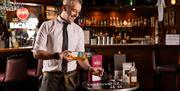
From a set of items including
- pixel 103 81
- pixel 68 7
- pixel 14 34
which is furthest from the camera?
pixel 14 34

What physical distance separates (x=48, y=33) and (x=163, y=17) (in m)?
5.06

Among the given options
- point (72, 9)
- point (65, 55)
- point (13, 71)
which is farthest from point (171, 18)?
point (65, 55)

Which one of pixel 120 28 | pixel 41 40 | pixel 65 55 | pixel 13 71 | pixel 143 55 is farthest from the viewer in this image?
pixel 120 28

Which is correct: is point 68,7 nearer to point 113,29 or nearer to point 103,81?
point 103,81

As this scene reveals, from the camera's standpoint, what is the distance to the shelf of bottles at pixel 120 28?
8.91 metres

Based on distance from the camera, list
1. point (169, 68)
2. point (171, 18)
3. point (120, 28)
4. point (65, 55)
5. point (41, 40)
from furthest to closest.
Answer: point (120, 28)
point (171, 18)
point (169, 68)
point (41, 40)
point (65, 55)

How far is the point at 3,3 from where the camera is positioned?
674 cm

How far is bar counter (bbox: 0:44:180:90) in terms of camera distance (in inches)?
260

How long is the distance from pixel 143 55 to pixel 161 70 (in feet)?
2.45

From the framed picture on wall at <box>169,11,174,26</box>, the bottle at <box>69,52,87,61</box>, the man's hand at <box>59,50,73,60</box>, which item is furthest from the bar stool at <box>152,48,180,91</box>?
the man's hand at <box>59,50,73,60</box>

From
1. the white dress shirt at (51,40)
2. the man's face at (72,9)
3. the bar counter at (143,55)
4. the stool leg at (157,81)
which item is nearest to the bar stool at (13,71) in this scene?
the bar counter at (143,55)

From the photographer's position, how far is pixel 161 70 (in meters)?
6.09

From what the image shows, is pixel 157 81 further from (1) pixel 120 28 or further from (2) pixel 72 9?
(2) pixel 72 9

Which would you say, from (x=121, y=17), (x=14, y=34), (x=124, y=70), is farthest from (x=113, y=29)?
(x=124, y=70)
